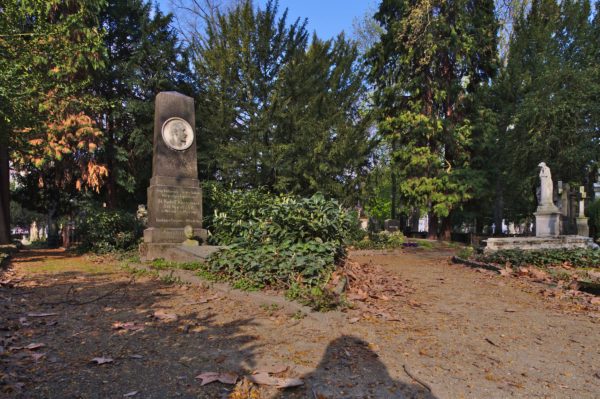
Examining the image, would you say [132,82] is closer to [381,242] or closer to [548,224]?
[381,242]

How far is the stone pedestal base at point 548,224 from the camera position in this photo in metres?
14.6

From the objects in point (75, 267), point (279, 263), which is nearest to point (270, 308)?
point (279, 263)

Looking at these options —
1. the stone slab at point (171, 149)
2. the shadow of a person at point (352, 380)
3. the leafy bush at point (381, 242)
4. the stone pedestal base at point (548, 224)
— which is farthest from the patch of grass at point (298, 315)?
the stone pedestal base at point (548, 224)

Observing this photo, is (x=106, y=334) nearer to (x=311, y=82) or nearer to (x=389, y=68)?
(x=311, y=82)

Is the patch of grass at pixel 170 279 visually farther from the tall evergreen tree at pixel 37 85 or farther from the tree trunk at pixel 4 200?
the tree trunk at pixel 4 200

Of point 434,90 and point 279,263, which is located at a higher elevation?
point 434,90

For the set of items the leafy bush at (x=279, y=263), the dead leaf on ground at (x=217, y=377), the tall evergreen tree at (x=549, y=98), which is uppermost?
the tall evergreen tree at (x=549, y=98)

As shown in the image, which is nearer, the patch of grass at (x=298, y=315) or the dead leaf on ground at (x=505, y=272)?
the patch of grass at (x=298, y=315)

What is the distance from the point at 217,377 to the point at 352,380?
104 cm

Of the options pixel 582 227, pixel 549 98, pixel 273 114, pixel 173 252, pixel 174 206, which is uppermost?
pixel 549 98

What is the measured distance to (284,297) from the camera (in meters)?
5.38

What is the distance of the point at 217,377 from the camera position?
10.1ft

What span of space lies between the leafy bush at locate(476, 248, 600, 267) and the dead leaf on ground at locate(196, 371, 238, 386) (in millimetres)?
8435

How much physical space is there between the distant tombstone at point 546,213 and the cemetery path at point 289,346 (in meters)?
10.2
